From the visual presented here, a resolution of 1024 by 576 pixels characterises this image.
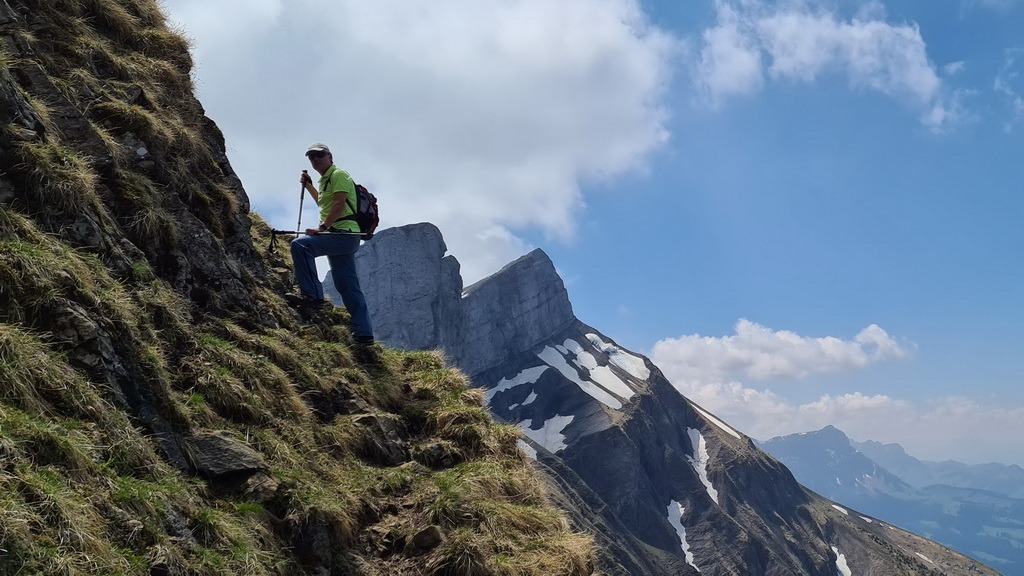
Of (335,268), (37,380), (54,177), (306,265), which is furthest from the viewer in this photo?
(335,268)

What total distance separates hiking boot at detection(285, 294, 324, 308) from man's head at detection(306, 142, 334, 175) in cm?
259

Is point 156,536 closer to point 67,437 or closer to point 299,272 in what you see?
point 67,437

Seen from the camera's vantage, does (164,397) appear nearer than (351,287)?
Yes

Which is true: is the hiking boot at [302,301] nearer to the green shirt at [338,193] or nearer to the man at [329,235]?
the man at [329,235]

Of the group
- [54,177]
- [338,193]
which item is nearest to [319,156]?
[338,193]

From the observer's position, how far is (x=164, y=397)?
23.4 feet

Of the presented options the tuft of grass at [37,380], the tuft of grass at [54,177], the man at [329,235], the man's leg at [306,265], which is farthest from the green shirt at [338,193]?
the tuft of grass at [37,380]

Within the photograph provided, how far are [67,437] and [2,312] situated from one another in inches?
67.3

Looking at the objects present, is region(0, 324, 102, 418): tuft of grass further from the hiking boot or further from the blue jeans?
the blue jeans

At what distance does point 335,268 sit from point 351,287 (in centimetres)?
52

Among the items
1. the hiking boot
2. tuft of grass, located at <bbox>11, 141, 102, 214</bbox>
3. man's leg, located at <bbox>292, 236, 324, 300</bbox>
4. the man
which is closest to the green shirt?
the man

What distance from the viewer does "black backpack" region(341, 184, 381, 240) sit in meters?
12.9

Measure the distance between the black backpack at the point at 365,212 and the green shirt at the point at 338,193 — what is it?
0.14m

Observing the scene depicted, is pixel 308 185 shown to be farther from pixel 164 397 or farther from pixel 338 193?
pixel 164 397
